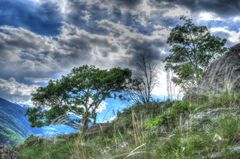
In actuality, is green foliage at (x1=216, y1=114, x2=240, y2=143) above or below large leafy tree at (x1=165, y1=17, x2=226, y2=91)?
below

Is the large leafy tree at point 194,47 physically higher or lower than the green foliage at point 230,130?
higher

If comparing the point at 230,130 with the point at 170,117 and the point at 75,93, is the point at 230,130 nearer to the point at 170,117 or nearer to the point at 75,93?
the point at 170,117

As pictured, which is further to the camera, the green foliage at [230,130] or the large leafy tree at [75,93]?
the large leafy tree at [75,93]

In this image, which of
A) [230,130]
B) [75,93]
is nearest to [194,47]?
[75,93]

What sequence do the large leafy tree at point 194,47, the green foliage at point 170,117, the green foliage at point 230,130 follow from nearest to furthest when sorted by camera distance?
the green foliage at point 230,130 < the green foliage at point 170,117 < the large leafy tree at point 194,47

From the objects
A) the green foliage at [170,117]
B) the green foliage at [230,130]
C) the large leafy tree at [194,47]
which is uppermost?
the large leafy tree at [194,47]

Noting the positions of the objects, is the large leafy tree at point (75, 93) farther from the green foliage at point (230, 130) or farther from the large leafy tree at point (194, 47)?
the green foliage at point (230, 130)

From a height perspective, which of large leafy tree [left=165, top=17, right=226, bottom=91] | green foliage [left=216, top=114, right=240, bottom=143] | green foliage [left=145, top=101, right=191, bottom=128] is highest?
large leafy tree [left=165, top=17, right=226, bottom=91]

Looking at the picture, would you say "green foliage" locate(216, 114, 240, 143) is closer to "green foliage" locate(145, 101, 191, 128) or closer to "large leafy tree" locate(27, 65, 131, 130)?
"green foliage" locate(145, 101, 191, 128)

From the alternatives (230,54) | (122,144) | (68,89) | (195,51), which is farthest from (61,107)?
(122,144)

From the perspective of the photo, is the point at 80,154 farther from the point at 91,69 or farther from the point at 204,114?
the point at 91,69

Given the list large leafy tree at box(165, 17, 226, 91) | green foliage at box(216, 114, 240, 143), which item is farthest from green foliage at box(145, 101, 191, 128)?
large leafy tree at box(165, 17, 226, 91)

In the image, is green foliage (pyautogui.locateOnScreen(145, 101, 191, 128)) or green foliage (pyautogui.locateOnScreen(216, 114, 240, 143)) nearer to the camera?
green foliage (pyautogui.locateOnScreen(216, 114, 240, 143))

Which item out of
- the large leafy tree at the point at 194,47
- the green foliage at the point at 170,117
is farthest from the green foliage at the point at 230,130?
the large leafy tree at the point at 194,47
